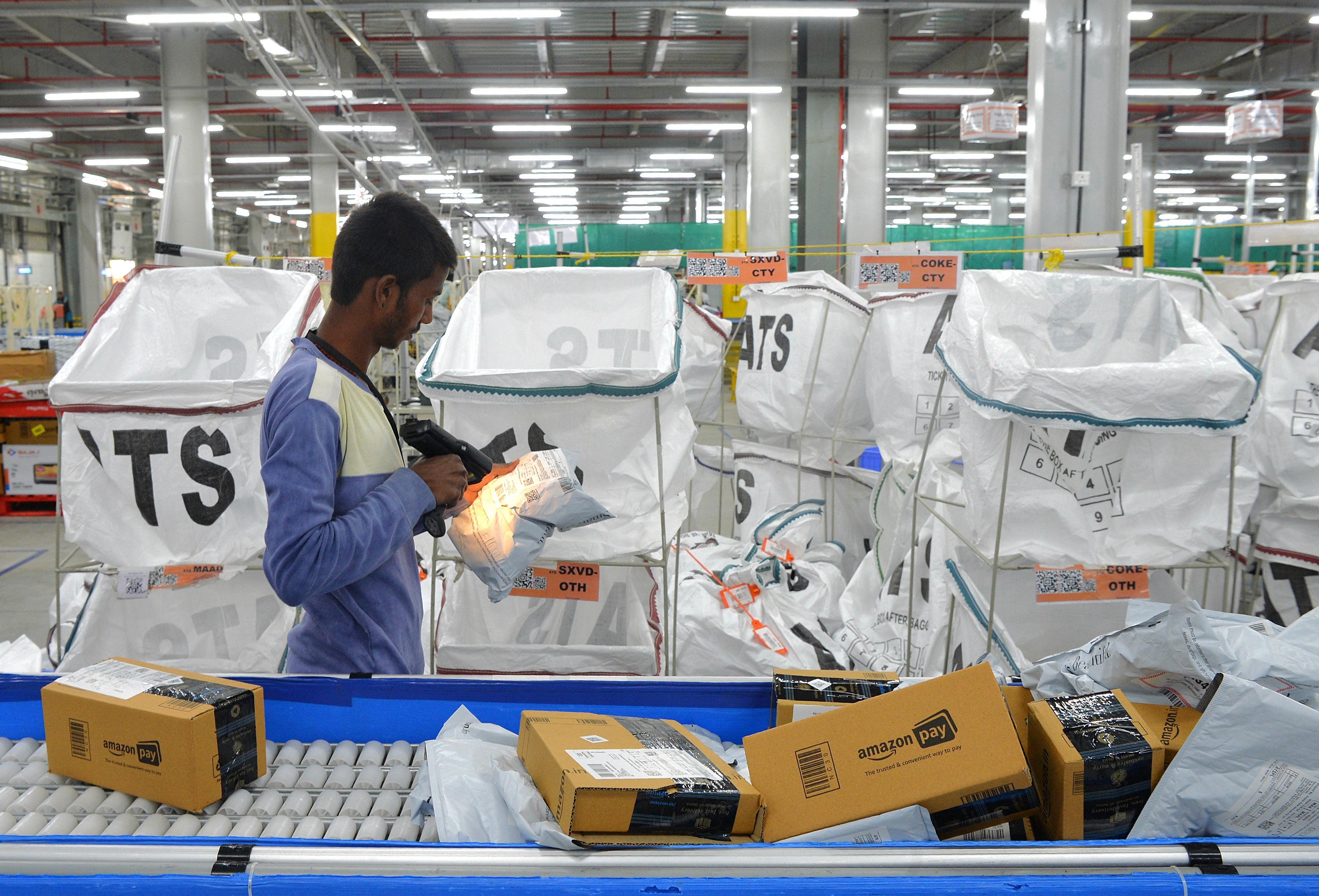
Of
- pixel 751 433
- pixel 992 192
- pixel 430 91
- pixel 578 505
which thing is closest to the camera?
pixel 578 505

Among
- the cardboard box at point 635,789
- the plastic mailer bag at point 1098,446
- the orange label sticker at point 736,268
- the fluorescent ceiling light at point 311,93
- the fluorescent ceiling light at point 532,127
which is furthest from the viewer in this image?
the fluorescent ceiling light at point 532,127

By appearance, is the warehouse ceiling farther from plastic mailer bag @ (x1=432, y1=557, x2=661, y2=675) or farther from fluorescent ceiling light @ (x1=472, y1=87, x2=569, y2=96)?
plastic mailer bag @ (x1=432, y1=557, x2=661, y2=675)

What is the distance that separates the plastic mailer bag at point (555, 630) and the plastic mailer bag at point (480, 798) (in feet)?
3.91

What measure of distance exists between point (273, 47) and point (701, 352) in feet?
22.7

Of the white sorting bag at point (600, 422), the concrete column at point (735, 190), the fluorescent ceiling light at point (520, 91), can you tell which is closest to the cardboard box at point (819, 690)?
the white sorting bag at point (600, 422)

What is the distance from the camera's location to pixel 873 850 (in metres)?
1.14

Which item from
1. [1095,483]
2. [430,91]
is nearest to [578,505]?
[1095,483]

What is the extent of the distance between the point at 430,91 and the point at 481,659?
14.9 m

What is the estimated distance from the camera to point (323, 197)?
16.6 m

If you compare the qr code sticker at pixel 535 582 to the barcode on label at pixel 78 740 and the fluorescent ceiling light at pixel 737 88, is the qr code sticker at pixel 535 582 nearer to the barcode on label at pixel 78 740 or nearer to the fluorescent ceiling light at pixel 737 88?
the barcode on label at pixel 78 740

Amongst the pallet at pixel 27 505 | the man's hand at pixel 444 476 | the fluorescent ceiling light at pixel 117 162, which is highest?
the fluorescent ceiling light at pixel 117 162

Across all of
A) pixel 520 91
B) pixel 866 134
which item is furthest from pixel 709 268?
pixel 866 134

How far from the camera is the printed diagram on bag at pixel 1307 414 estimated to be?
3.20m

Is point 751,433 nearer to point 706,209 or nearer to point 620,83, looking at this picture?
point 620,83
